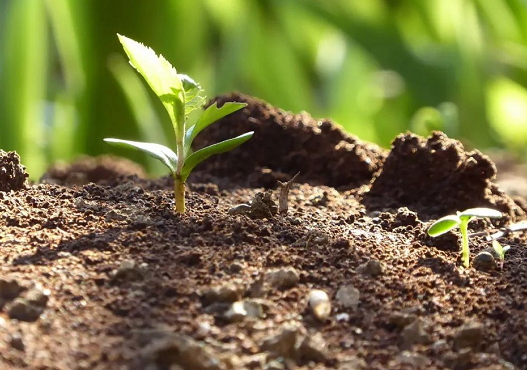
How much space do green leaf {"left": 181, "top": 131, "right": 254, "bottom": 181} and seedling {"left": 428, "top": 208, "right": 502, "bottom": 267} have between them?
22cm

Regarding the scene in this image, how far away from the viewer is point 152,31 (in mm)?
3410

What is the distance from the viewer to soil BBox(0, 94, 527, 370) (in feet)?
1.96

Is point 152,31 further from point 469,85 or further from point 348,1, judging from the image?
point 469,85

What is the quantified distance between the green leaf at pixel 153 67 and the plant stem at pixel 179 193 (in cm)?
10

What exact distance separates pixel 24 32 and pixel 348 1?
1720 millimetres

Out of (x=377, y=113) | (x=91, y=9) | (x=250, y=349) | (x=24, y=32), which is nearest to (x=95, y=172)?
(x=250, y=349)

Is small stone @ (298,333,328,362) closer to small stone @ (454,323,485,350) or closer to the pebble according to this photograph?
the pebble

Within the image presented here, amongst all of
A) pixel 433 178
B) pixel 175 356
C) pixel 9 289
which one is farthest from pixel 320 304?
pixel 433 178

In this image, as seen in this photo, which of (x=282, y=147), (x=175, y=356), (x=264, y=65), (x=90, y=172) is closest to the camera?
(x=175, y=356)

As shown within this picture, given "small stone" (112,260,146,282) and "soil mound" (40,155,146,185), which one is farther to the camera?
"soil mound" (40,155,146,185)

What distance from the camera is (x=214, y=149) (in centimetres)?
79

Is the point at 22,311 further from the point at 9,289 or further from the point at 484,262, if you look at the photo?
the point at 484,262

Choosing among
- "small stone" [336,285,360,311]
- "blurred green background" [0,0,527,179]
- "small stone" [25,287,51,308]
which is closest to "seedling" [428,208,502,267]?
"small stone" [336,285,360,311]

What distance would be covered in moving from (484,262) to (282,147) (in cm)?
45
